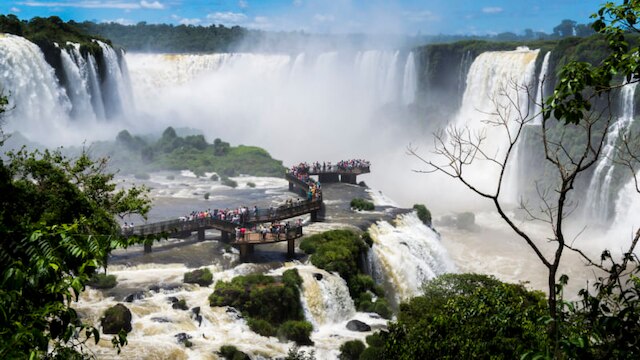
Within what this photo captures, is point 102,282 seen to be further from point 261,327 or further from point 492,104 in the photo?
A: point 492,104

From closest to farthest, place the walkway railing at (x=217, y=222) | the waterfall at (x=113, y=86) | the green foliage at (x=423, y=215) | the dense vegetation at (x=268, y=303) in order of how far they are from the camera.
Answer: the dense vegetation at (x=268, y=303) → the walkway railing at (x=217, y=222) → the green foliage at (x=423, y=215) → the waterfall at (x=113, y=86)

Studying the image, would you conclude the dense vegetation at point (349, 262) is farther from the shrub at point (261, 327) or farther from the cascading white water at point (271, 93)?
the cascading white water at point (271, 93)

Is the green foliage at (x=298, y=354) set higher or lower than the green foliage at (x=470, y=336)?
lower

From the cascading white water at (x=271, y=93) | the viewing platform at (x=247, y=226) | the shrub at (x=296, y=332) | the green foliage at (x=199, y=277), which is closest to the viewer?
the shrub at (x=296, y=332)

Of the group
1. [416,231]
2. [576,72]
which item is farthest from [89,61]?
[576,72]

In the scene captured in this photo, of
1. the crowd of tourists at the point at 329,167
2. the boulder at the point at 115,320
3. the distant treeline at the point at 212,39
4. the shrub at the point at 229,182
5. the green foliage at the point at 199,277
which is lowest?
the boulder at the point at 115,320

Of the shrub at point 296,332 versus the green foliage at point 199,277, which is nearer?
the shrub at point 296,332

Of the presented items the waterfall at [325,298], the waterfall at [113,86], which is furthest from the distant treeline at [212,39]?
the waterfall at [325,298]

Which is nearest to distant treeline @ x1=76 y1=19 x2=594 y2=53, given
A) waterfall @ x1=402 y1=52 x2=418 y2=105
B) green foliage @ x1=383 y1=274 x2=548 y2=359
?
waterfall @ x1=402 y1=52 x2=418 y2=105
